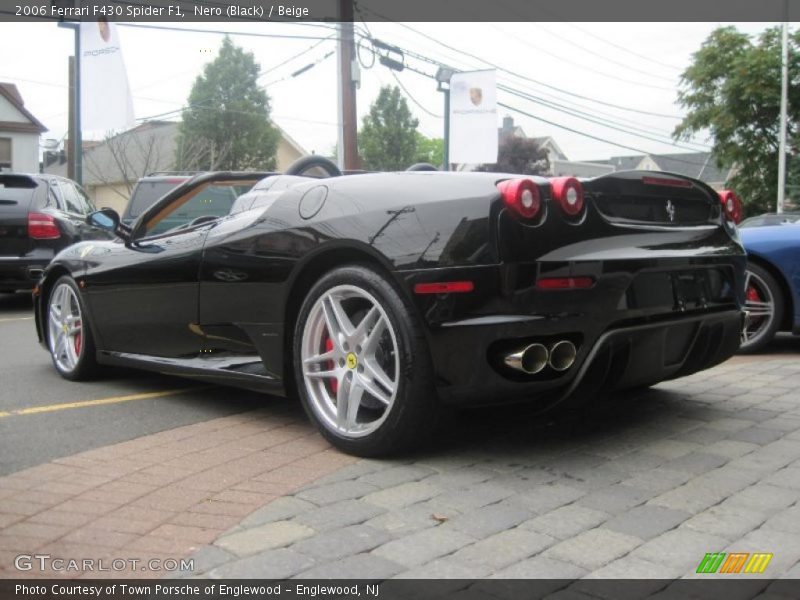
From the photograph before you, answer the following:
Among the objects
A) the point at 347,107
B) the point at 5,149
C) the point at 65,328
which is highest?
the point at 5,149

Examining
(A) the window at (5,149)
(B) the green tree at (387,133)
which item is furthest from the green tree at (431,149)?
(A) the window at (5,149)

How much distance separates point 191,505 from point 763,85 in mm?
29101

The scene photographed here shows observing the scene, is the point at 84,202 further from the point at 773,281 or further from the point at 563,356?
the point at 563,356

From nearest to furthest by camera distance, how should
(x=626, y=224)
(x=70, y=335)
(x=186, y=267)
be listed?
1. (x=626, y=224)
2. (x=186, y=267)
3. (x=70, y=335)

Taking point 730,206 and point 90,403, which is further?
point 90,403

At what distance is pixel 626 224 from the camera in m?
3.24

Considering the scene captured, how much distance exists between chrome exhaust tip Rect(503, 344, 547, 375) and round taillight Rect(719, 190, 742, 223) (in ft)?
4.94

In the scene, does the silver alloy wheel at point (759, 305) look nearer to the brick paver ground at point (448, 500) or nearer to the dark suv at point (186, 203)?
the brick paver ground at point (448, 500)

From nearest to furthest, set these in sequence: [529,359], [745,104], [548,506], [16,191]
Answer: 1. [548,506]
2. [529,359]
3. [16,191]
4. [745,104]

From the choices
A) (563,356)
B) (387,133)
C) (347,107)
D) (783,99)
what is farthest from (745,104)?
(387,133)

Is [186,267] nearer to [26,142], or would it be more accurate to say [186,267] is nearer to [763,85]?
[763,85]

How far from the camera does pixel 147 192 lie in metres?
12.6

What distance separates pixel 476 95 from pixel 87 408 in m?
18.4

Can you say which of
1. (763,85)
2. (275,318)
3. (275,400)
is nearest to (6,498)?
(275,318)
